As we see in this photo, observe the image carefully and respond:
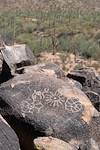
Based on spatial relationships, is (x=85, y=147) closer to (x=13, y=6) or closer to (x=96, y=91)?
(x=96, y=91)

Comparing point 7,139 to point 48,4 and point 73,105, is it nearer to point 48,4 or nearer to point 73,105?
point 73,105

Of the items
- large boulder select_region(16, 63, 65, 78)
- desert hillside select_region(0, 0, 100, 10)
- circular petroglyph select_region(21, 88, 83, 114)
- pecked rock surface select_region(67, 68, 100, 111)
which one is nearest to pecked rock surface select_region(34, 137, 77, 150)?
circular petroglyph select_region(21, 88, 83, 114)

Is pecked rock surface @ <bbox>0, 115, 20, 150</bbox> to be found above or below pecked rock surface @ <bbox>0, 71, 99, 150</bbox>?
above

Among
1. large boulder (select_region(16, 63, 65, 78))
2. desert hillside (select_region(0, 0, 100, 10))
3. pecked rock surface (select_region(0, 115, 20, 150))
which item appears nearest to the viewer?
pecked rock surface (select_region(0, 115, 20, 150))

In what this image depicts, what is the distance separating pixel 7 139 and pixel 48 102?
1.85 metres

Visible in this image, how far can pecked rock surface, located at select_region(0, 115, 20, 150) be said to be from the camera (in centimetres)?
661

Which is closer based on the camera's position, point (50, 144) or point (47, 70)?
point (50, 144)

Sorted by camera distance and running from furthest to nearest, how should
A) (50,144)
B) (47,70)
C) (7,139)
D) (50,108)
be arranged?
(47,70)
(50,108)
(50,144)
(7,139)

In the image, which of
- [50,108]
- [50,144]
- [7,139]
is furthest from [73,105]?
[7,139]

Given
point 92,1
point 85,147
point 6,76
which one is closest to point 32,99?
point 85,147

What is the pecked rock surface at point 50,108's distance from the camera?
805cm

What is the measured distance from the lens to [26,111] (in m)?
8.22

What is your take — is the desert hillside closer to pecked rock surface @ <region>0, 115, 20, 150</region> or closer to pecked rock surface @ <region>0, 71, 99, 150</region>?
pecked rock surface @ <region>0, 71, 99, 150</region>

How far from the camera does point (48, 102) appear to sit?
27.7ft
